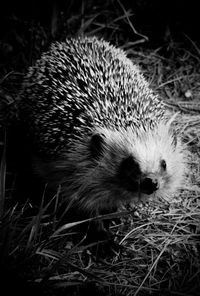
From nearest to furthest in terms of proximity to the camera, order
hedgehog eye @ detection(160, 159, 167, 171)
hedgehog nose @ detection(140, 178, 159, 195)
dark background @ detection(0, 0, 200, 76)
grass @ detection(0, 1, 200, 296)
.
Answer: grass @ detection(0, 1, 200, 296), hedgehog nose @ detection(140, 178, 159, 195), hedgehog eye @ detection(160, 159, 167, 171), dark background @ detection(0, 0, 200, 76)

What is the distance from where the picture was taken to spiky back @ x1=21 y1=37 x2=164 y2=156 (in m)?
3.74

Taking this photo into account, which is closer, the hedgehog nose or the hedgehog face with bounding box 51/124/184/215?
the hedgehog nose

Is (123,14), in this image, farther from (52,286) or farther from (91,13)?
(52,286)

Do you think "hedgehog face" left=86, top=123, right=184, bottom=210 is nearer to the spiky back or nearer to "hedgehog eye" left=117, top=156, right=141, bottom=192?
"hedgehog eye" left=117, top=156, right=141, bottom=192

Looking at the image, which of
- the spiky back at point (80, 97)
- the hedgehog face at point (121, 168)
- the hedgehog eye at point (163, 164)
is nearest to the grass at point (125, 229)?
the hedgehog face at point (121, 168)

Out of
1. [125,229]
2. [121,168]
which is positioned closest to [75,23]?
[121,168]

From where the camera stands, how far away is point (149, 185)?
10.8 feet

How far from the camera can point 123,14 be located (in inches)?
221

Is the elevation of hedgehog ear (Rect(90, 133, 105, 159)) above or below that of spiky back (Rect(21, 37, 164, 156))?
below

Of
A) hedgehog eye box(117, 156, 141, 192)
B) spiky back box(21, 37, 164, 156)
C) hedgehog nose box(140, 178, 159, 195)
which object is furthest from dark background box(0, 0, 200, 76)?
hedgehog nose box(140, 178, 159, 195)

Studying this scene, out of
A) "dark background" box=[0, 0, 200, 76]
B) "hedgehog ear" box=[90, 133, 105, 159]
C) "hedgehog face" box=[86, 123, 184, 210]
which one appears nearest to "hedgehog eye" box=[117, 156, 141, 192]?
"hedgehog face" box=[86, 123, 184, 210]

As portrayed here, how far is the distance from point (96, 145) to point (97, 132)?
109mm

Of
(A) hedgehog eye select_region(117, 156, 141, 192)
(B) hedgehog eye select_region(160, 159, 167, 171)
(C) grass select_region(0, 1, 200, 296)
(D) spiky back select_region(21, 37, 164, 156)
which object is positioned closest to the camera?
(C) grass select_region(0, 1, 200, 296)

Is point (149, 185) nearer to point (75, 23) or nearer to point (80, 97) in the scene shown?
point (80, 97)
